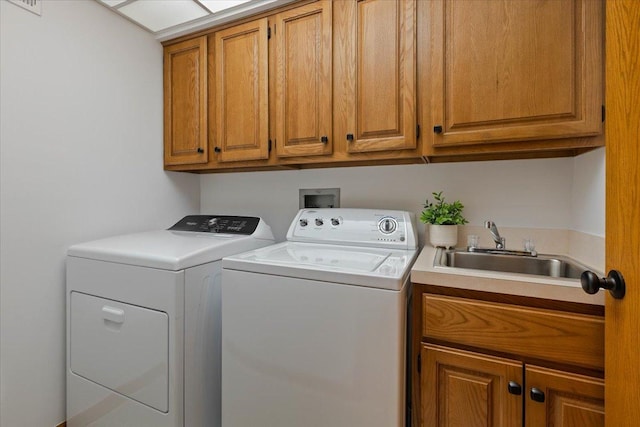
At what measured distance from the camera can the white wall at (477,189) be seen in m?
1.28

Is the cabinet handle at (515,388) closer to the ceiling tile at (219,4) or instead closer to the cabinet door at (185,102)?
the cabinet door at (185,102)

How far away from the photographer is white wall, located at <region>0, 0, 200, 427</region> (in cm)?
135

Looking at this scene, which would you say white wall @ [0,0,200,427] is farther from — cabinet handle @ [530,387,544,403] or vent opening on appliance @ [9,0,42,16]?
cabinet handle @ [530,387,544,403]

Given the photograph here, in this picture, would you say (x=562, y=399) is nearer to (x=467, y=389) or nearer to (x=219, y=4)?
(x=467, y=389)

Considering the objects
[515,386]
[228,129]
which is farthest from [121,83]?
[515,386]

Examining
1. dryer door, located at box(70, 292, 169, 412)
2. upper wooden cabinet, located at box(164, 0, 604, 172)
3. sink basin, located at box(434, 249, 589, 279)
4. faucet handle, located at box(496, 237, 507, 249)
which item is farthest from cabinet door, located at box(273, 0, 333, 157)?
dryer door, located at box(70, 292, 169, 412)


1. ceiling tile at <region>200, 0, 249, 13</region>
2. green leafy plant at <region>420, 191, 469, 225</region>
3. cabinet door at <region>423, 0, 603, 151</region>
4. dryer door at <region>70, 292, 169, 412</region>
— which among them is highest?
ceiling tile at <region>200, 0, 249, 13</region>

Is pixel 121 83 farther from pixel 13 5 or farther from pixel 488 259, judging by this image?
pixel 488 259

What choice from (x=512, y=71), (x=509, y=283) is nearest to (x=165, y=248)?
(x=509, y=283)

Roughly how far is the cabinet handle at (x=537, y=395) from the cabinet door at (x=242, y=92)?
1.50 metres

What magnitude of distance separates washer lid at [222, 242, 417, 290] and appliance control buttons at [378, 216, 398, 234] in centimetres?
11

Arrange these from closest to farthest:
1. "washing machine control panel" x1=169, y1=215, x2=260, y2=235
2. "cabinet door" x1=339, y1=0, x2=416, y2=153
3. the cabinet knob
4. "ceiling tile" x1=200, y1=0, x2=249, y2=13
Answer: the cabinet knob < "cabinet door" x1=339, y1=0, x2=416, y2=153 < "ceiling tile" x1=200, y1=0, x2=249, y2=13 < "washing machine control panel" x1=169, y1=215, x2=260, y2=235

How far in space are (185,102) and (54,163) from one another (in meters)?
0.79

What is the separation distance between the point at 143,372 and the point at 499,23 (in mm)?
2056
